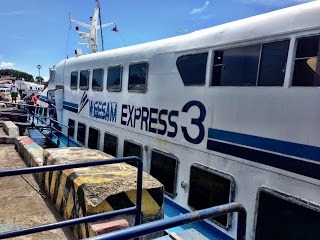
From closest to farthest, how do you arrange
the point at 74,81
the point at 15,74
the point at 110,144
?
the point at 110,144
the point at 74,81
the point at 15,74

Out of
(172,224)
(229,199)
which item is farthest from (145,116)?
(172,224)

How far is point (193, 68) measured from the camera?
5.04m

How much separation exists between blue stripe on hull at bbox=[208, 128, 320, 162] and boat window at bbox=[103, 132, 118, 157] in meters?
3.45

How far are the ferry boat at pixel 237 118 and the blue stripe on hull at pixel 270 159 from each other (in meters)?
0.01

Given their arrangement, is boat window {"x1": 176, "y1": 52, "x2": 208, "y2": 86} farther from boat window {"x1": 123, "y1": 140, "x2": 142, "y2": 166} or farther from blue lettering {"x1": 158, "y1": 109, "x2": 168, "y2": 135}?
boat window {"x1": 123, "y1": 140, "x2": 142, "y2": 166}

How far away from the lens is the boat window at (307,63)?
3316mm

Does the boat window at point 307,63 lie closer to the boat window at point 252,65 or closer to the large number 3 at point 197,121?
the boat window at point 252,65

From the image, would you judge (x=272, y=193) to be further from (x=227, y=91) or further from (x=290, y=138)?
(x=227, y=91)

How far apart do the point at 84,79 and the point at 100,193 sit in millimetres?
6293

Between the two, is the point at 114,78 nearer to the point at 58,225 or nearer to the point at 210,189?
the point at 210,189

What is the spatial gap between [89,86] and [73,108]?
1.74m

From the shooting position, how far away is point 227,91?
14.3 ft

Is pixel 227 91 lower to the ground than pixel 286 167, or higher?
higher

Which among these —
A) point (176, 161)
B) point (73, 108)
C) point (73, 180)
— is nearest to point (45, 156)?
point (73, 180)
